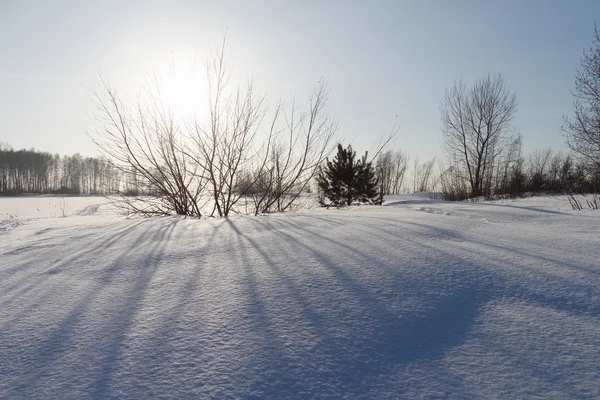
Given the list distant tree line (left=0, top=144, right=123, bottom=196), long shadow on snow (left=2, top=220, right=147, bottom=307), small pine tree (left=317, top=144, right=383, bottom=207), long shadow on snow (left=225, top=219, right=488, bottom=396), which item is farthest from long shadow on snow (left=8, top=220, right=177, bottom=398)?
distant tree line (left=0, top=144, right=123, bottom=196)

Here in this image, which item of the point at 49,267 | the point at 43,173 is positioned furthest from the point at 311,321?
the point at 43,173

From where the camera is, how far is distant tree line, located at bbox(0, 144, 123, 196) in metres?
44.3

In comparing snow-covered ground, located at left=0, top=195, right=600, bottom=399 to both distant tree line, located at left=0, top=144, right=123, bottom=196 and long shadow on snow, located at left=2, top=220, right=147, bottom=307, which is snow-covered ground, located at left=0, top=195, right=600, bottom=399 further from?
distant tree line, located at left=0, top=144, right=123, bottom=196

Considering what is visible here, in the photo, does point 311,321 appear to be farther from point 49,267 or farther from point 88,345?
point 49,267

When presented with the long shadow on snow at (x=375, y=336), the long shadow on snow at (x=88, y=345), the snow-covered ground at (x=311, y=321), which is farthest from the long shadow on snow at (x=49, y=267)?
the long shadow on snow at (x=375, y=336)

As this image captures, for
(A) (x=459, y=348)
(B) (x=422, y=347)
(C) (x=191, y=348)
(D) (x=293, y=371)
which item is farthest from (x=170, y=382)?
(A) (x=459, y=348)

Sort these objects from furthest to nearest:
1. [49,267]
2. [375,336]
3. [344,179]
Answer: [344,179]
[49,267]
[375,336]

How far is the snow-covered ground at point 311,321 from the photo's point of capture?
0.90 metres

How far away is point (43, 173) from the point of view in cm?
4778

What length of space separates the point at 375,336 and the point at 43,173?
61.5 metres

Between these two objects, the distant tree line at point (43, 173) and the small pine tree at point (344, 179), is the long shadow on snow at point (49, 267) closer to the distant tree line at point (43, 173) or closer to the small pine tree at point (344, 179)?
the small pine tree at point (344, 179)

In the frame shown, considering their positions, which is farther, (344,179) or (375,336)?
(344,179)

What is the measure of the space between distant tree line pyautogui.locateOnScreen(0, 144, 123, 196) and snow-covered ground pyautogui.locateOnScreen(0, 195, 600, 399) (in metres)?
46.1

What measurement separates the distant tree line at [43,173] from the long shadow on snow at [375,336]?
4697 cm
